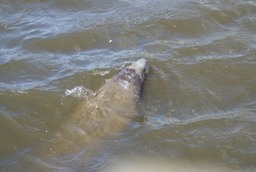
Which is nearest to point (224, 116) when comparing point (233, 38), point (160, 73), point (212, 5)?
point (160, 73)

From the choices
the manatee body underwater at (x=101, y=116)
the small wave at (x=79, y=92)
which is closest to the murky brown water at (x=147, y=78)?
the small wave at (x=79, y=92)

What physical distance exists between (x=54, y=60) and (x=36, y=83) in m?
0.81

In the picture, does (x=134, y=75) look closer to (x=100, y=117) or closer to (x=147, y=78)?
(x=147, y=78)

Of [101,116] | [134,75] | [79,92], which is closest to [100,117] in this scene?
[101,116]

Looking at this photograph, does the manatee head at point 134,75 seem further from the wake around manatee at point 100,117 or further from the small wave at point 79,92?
the small wave at point 79,92

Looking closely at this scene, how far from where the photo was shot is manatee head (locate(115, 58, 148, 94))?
757 centimetres

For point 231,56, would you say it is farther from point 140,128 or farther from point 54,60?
point 54,60

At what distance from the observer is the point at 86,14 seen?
9820mm

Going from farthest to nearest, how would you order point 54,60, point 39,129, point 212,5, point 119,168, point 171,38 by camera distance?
point 212,5
point 171,38
point 54,60
point 39,129
point 119,168

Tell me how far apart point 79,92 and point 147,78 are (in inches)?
53.0

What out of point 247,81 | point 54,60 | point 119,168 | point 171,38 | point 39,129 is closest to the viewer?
point 119,168

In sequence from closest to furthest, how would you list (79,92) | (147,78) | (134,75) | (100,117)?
(100,117), (79,92), (134,75), (147,78)

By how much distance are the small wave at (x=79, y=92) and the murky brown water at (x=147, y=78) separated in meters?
0.02

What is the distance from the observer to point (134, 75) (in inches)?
306
